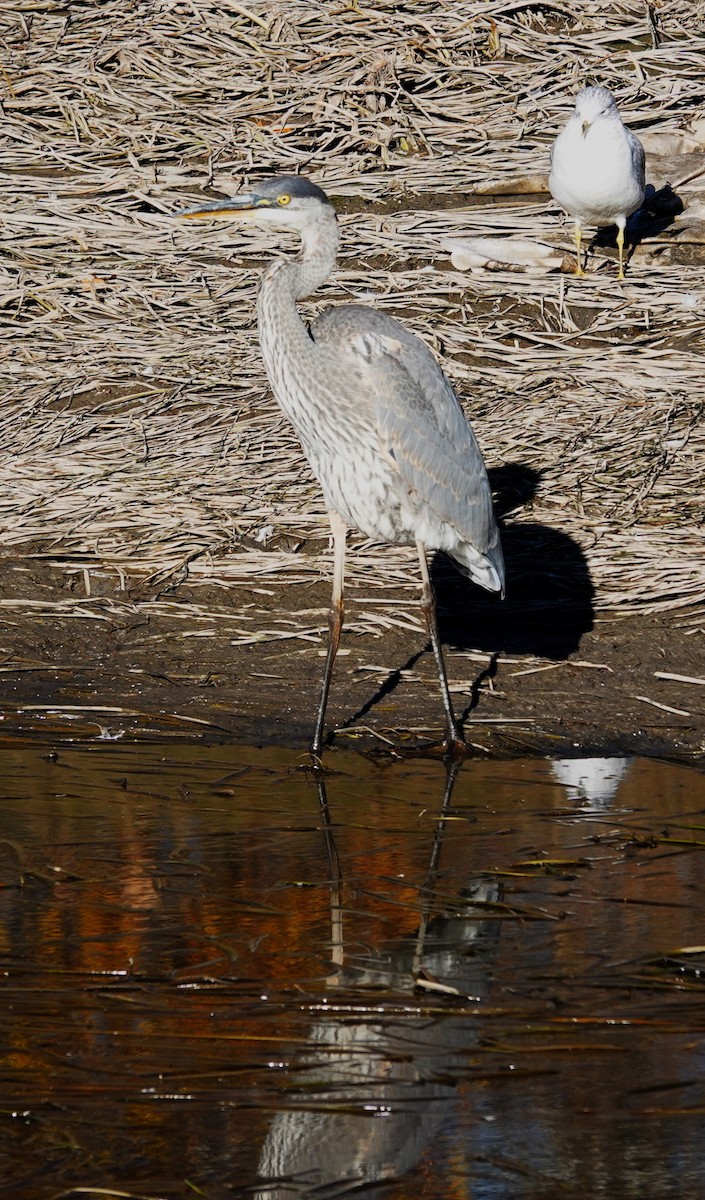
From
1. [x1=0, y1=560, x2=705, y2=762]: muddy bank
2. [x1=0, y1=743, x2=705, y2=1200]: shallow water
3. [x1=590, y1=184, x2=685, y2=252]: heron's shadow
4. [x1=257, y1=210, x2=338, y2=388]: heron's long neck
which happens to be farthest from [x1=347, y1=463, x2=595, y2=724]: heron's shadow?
[x1=590, y1=184, x2=685, y2=252]: heron's shadow

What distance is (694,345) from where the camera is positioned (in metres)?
9.16

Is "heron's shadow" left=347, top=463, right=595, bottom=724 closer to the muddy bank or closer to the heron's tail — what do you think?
the muddy bank

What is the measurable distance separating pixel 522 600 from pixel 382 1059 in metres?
4.31

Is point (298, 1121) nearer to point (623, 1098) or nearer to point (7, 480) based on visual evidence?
point (623, 1098)

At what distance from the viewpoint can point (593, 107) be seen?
9234mm

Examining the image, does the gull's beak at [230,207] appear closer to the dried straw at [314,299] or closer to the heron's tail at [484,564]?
the heron's tail at [484,564]

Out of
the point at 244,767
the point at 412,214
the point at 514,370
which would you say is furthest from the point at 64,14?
the point at 244,767

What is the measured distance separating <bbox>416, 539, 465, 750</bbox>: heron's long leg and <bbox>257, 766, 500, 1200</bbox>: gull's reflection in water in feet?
5.19

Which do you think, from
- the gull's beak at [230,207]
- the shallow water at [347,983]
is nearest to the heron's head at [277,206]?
the gull's beak at [230,207]

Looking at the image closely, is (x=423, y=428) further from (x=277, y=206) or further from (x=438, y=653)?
(x=277, y=206)

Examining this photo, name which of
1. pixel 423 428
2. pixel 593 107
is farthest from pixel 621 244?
pixel 423 428

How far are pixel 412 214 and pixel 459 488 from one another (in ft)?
15.7

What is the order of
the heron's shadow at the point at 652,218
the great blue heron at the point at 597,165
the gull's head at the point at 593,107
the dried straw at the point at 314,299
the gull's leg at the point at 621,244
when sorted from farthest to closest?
the heron's shadow at the point at 652,218
the gull's leg at the point at 621,244
the gull's head at the point at 593,107
the great blue heron at the point at 597,165
the dried straw at the point at 314,299

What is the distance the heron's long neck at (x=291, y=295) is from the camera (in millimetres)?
5680
